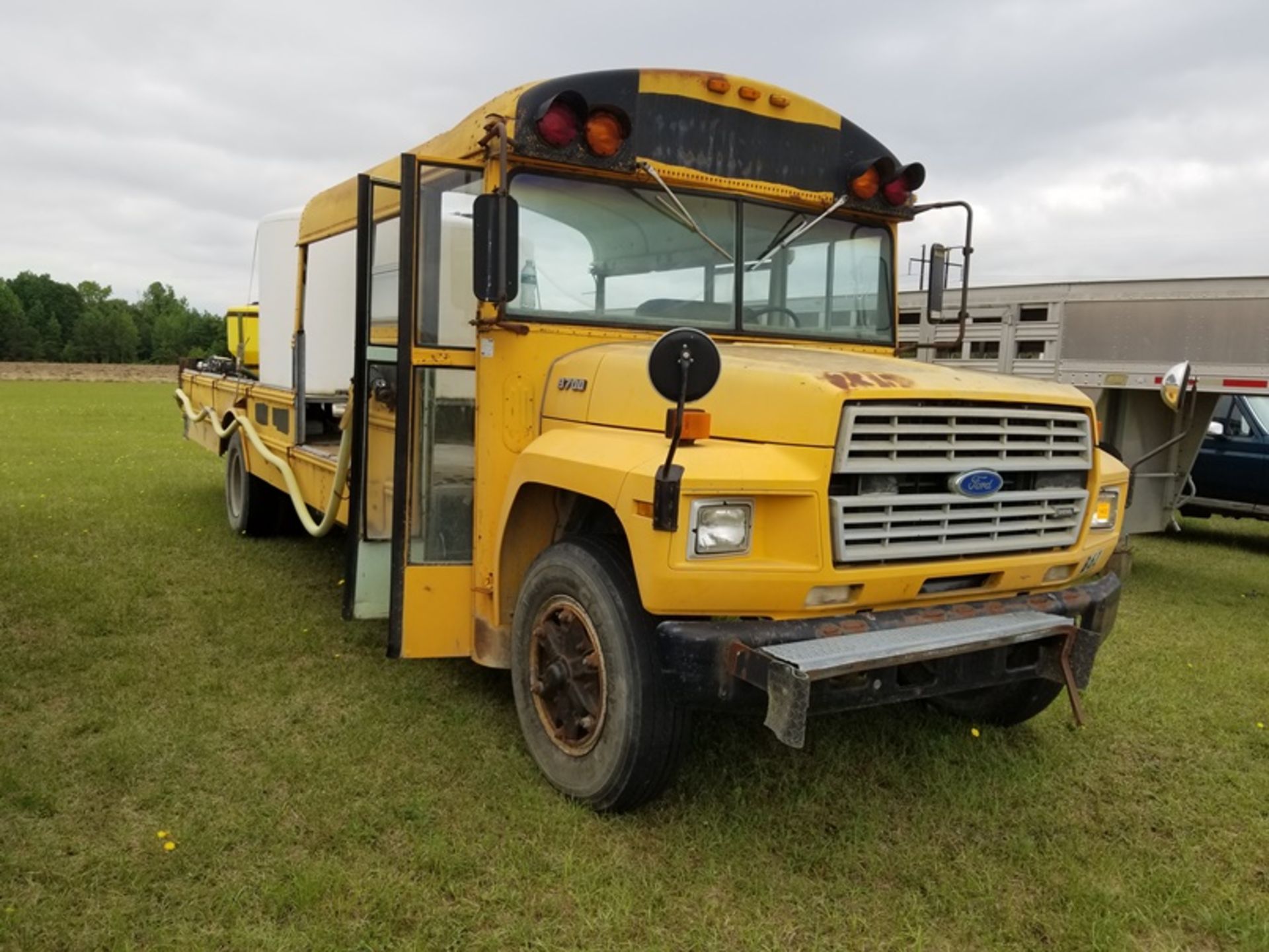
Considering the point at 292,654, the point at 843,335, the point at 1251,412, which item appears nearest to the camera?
the point at 843,335

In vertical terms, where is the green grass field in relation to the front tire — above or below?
below

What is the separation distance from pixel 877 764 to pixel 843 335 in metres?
1.93

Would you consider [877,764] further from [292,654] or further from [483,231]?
[292,654]

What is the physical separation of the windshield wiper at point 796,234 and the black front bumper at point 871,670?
1.73 meters

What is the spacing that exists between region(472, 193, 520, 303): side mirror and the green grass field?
6.11ft

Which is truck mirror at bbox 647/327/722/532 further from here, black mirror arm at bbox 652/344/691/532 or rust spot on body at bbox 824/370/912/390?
rust spot on body at bbox 824/370/912/390

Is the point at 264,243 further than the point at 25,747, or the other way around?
the point at 264,243

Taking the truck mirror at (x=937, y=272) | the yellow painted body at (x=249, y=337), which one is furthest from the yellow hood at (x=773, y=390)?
the yellow painted body at (x=249, y=337)

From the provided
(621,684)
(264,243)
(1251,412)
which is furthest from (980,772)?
(1251,412)

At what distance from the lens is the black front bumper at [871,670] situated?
9.82ft

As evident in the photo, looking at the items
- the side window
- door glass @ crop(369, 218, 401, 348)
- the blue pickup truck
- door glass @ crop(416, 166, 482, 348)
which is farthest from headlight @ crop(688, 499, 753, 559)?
the side window

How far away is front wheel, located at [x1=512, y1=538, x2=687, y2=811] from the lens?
10.6 feet

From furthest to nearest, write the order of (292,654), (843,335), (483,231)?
(292,654) → (843,335) → (483,231)

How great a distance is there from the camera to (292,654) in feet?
16.9
